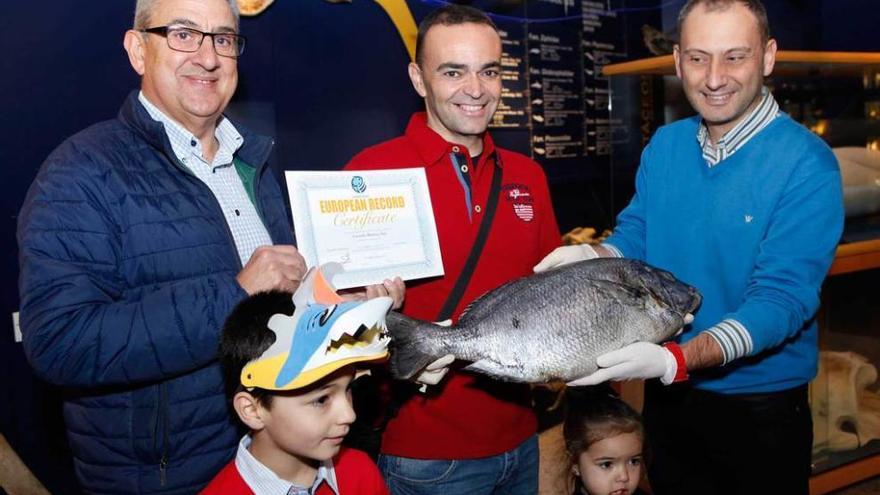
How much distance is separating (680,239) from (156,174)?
1819 millimetres

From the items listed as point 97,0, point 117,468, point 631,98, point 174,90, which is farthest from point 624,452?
point 97,0

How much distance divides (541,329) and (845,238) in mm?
3000

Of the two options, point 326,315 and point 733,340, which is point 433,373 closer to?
point 326,315

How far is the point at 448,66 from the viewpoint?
2539 millimetres

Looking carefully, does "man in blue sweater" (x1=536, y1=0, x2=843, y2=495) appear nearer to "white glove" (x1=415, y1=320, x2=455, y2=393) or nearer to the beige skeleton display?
"white glove" (x1=415, y1=320, x2=455, y2=393)

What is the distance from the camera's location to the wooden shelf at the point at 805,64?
13.4 ft

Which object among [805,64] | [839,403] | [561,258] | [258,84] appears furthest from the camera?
[839,403]

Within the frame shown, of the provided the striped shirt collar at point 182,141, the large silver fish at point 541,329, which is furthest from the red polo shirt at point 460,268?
the striped shirt collar at point 182,141

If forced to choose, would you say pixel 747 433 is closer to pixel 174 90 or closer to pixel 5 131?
pixel 174 90

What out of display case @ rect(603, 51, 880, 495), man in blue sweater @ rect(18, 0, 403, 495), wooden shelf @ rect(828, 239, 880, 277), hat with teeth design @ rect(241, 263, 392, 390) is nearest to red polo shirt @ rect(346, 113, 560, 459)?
man in blue sweater @ rect(18, 0, 403, 495)

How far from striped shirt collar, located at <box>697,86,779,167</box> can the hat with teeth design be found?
148 cm

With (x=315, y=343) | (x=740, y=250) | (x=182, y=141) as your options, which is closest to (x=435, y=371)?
(x=315, y=343)

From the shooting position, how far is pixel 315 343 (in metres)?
1.76

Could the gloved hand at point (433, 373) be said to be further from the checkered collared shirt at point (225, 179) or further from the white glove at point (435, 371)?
the checkered collared shirt at point (225, 179)
